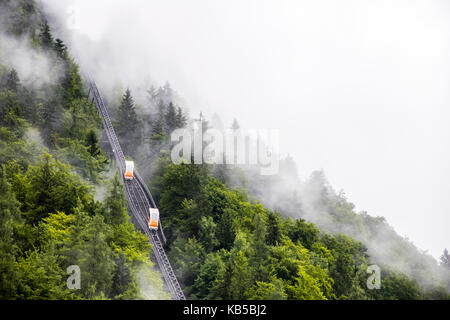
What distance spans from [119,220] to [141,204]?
15641 millimetres

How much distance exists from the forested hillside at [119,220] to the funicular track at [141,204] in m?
1.21

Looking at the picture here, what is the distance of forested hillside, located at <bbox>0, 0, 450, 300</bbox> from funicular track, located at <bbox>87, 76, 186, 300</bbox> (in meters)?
1.21

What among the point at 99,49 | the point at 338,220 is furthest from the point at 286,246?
the point at 99,49

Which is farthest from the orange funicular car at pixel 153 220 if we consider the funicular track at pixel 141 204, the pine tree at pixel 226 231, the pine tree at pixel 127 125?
the pine tree at pixel 127 125

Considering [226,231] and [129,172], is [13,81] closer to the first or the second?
[129,172]

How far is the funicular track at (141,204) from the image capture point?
49.3 meters

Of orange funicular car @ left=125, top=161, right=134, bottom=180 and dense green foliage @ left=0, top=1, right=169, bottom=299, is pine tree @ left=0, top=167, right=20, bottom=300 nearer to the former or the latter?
dense green foliage @ left=0, top=1, right=169, bottom=299

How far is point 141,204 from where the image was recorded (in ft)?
198

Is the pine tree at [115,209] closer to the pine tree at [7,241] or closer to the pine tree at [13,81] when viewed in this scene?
the pine tree at [7,241]

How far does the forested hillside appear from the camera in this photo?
36750mm

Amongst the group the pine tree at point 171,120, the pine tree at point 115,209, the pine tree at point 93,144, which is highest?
the pine tree at point 171,120

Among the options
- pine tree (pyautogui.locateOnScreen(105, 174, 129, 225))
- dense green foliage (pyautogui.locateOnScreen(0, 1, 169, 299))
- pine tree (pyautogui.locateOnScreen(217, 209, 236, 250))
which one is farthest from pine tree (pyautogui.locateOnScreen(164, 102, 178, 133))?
pine tree (pyautogui.locateOnScreen(105, 174, 129, 225))

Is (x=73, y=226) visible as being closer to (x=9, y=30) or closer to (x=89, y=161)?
(x=89, y=161)
